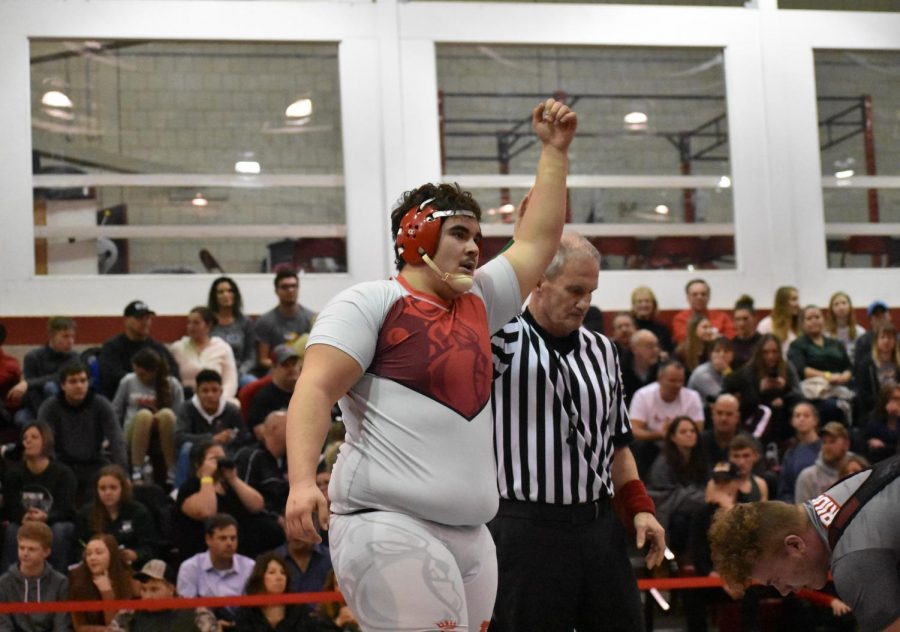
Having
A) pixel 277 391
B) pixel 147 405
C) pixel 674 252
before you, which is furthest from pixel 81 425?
pixel 674 252

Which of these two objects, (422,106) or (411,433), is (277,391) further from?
(411,433)

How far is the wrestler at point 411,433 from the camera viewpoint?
3.11 meters

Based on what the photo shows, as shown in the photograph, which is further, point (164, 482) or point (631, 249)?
point (631, 249)

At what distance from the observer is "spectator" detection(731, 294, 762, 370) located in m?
10.5

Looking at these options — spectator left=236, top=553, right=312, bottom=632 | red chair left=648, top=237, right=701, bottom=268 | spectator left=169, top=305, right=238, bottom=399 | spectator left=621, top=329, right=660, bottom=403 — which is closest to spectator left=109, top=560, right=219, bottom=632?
spectator left=236, top=553, right=312, bottom=632

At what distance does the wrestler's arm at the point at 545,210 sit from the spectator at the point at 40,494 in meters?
5.24

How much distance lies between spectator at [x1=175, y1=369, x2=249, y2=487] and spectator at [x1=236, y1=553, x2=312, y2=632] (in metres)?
1.47

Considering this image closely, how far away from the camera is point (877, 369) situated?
10.6 meters

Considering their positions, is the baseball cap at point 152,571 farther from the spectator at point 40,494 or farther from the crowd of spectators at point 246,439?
the spectator at point 40,494

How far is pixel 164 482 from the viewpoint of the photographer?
904cm

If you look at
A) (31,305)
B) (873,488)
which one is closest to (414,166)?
(31,305)

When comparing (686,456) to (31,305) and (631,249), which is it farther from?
(31,305)

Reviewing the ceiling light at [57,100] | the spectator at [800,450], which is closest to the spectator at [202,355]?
the ceiling light at [57,100]

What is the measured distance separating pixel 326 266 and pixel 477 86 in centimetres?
237
